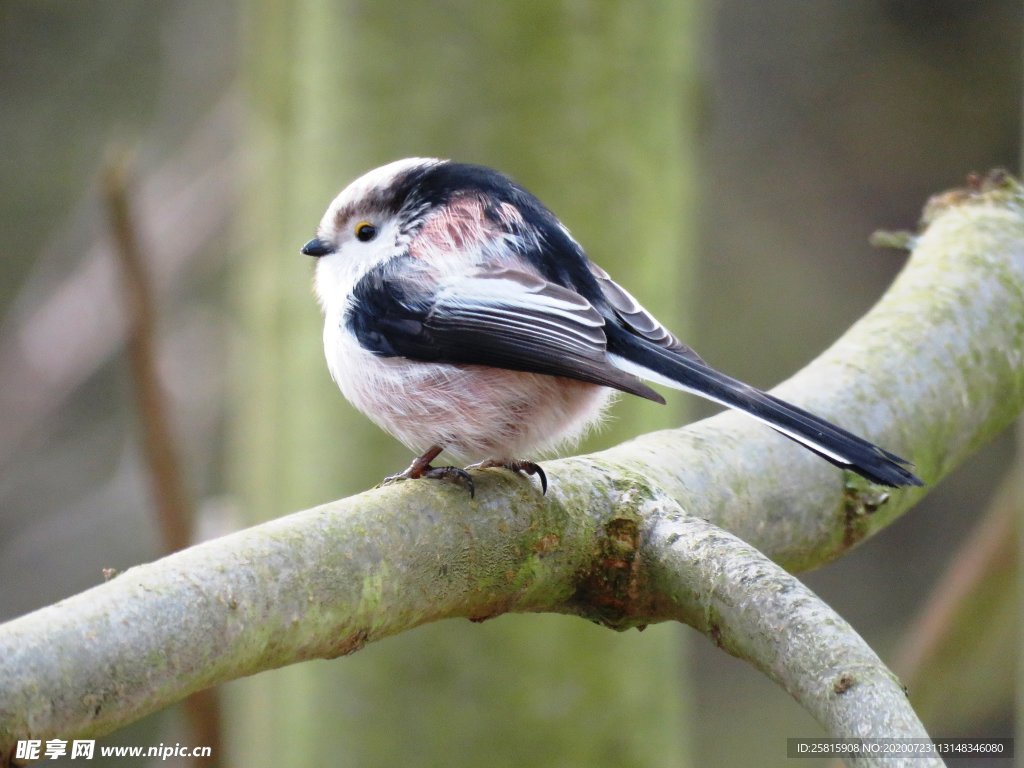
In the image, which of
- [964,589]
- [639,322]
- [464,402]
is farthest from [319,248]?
[964,589]

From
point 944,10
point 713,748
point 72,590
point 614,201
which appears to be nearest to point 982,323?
point 614,201

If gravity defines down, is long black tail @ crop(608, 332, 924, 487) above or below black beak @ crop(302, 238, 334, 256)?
below

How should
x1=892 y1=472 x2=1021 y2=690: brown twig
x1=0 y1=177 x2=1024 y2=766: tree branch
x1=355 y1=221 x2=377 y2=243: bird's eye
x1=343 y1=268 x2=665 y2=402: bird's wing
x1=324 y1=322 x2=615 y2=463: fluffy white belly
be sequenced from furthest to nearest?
x1=892 y1=472 x2=1021 y2=690: brown twig < x1=355 y1=221 x2=377 y2=243: bird's eye < x1=324 y1=322 x2=615 y2=463: fluffy white belly < x1=343 y1=268 x2=665 y2=402: bird's wing < x1=0 y1=177 x2=1024 y2=766: tree branch

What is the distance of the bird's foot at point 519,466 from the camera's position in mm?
1762

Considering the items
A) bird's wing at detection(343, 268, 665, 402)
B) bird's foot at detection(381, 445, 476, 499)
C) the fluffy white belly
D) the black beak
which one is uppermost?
the black beak

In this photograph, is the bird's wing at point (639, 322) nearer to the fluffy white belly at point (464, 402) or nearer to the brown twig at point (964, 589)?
the fluffy white belly at point (464, 402)

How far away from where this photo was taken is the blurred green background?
285cm

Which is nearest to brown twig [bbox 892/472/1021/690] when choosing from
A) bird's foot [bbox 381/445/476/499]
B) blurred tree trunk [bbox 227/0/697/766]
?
blurred tree trunk [bbox 227/0/697/766]

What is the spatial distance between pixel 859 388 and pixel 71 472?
524 cm

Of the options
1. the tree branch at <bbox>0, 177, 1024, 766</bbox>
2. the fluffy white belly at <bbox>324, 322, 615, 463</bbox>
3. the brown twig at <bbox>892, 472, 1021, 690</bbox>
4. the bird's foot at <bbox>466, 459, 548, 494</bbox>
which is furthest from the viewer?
the brown twig at <bbox>892, 472, 1021, 690</bbox>

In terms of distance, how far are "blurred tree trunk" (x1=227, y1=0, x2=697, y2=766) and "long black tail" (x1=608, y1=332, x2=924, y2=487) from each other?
3.39 feet

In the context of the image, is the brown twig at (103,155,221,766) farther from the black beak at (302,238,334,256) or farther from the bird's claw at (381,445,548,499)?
the bird's claw at (381,445,548,499)

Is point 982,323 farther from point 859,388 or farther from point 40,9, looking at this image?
point 40,9

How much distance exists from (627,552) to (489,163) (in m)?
1.49
